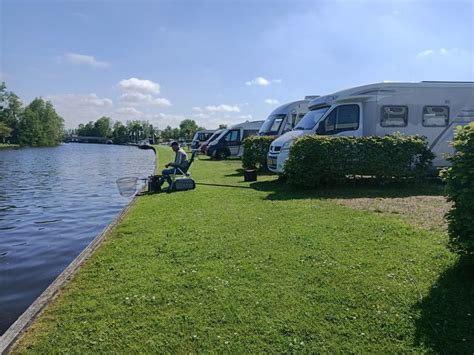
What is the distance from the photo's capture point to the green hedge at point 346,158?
1011 centimetres

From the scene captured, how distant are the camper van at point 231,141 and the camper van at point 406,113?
49.4 feet

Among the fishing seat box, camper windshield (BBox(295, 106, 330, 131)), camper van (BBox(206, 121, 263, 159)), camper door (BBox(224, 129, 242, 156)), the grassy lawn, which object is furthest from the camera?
camper door (BBox(224, 129, 242, 156))

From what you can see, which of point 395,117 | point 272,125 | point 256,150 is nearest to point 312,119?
point 395,117

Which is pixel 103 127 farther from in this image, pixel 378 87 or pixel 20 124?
pixel 378 87

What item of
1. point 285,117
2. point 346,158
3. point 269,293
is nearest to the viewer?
point 269,293

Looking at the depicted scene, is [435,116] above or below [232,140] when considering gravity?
above

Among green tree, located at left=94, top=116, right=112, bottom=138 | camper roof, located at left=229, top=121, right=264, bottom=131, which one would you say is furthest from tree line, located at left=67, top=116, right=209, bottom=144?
camper roof, located at left=229, top=121, right=264, bottom=131

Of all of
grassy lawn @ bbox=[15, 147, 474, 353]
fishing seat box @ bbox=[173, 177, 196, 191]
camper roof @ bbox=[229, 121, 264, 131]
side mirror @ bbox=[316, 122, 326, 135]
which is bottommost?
grassy lawn @ bbox=[15, 147, 474, 353]

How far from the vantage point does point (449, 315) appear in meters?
3.43

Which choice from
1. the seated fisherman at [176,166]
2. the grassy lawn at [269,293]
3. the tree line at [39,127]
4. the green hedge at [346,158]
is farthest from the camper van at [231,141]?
the tree line at [39,127]

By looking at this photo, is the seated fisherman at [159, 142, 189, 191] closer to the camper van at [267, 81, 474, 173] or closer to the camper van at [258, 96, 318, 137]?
the camper van at [267, 81, 474, 173]

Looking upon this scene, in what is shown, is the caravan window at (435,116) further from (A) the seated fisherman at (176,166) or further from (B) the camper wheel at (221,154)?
(B) the camper wheel at (221,154)

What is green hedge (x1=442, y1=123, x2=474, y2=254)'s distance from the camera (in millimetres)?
3811

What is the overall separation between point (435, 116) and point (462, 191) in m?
9.38
